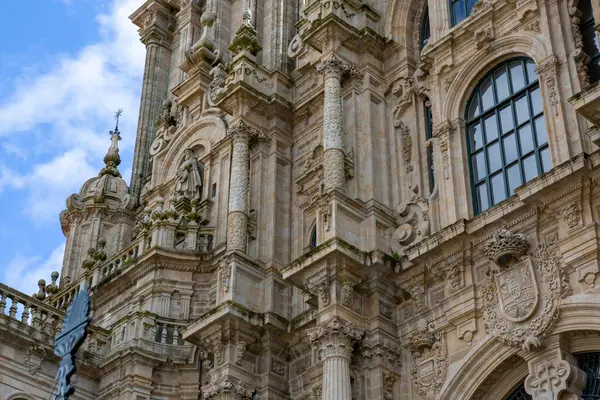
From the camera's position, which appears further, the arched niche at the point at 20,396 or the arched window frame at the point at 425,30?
the arched window frame at the point at 425,30

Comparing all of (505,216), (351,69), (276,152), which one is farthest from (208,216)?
(505,216)

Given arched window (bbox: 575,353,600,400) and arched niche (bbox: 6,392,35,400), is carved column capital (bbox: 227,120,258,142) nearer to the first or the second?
arched niche (bbox: 6,392,35,400)

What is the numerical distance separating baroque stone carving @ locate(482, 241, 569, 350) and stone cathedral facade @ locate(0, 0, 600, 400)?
4 centimetres

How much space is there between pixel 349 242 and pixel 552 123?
169 inches

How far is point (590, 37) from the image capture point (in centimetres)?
2047

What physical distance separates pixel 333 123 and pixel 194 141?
293 inches

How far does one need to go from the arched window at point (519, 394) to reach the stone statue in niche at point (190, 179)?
1119cm

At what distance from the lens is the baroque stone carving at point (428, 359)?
753 inches

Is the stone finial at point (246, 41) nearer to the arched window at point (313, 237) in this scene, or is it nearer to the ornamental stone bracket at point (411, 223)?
the arched window at point (313, 237)

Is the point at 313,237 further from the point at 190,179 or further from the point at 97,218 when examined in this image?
the point at 97,218

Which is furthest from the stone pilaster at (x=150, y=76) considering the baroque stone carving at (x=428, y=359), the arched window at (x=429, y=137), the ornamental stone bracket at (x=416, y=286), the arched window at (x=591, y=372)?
the arched window at (x=591, y=372)

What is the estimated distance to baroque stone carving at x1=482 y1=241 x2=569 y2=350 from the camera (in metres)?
17.8

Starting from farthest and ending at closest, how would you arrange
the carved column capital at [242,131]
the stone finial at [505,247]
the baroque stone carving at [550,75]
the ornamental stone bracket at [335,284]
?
the carved column capital at [242,131]
the ornamental stone bracket at [335,284]
the baroque stone carving at [550,75]
the stone finial at [505,247]

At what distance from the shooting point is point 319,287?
797 inches
